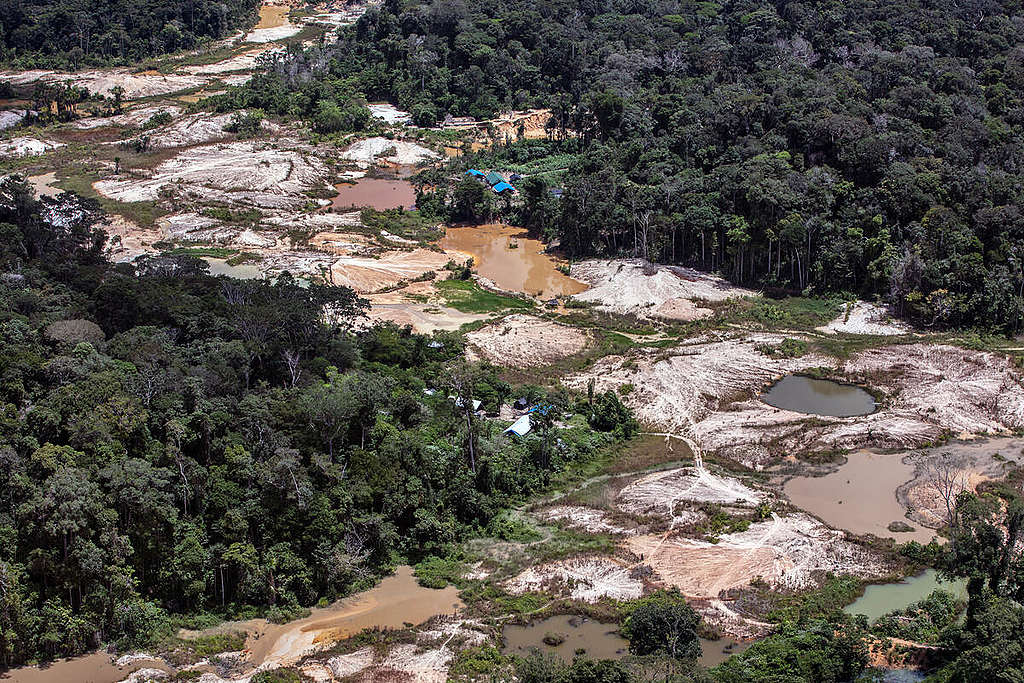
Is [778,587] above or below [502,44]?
below

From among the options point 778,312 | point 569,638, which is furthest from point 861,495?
point 778,312

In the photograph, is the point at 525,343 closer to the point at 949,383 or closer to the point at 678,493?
the point at 678,493

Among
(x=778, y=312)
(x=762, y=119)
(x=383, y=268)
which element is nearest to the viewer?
(x=778, y=312)

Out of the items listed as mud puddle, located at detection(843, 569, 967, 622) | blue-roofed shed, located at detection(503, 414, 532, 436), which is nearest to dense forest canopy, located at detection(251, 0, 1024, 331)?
mud puddle, located at detection(843, 569, 967, 622)

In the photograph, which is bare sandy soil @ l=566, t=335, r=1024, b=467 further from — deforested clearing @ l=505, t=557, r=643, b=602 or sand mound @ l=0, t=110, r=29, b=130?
sand mound @ l=0, t=110, r=29, b=130

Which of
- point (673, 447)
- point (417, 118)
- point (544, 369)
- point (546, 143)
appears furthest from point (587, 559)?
point (417, 118)

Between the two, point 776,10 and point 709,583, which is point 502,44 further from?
point 709,583
